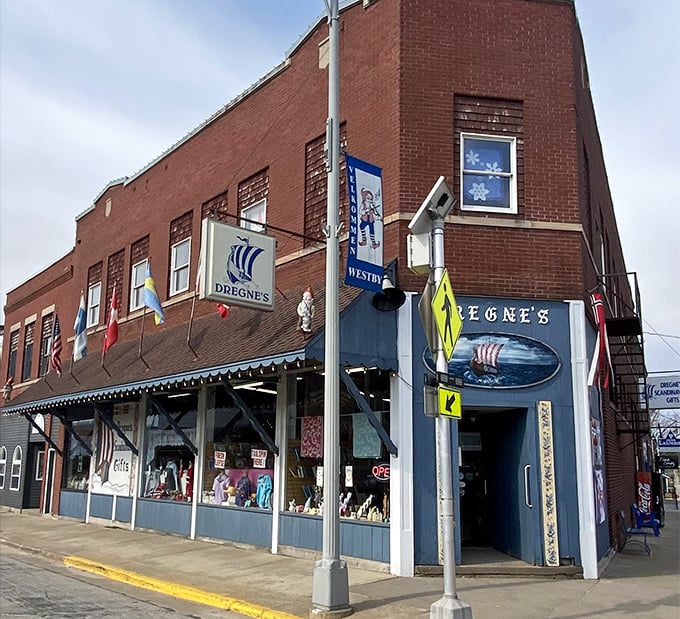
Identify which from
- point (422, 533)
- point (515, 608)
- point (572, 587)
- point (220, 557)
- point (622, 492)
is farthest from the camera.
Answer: point (622, 492)

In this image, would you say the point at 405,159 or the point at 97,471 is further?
the point at 97,471

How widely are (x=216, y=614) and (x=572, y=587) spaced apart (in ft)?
15.6

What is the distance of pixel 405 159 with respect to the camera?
1197cm

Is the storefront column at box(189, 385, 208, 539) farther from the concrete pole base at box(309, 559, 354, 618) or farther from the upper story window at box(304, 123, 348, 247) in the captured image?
the concrete pole base at box(309, 559, 354, 618)

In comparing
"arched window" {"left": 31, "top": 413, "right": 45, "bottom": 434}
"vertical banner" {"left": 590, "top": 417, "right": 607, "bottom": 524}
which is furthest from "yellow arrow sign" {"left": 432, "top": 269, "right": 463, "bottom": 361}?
"arched window" {"left": 31, "top": 413, "right": 45, "bottom": 434}

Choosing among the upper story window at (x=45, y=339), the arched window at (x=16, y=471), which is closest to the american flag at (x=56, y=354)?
the upper story window at (x=45, y=339)

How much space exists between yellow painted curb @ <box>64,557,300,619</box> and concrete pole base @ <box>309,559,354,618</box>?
1.00 feet

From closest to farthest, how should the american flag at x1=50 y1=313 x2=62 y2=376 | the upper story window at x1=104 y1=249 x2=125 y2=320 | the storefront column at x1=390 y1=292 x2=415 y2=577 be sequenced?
the storefront column at x1=390 y1=292 x2=415 y2=577, the american flag at x1=50 y1=313 x2=62 y2=376, the upper story window at x1=104 y1=249 x2=125 y2=320

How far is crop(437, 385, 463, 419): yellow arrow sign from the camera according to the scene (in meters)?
7.62

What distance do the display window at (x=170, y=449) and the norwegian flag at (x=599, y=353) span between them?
824cm

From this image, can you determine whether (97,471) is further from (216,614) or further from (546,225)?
(546,225)

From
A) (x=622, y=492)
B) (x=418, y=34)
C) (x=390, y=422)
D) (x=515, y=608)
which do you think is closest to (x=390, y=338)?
(x=390, y=422)

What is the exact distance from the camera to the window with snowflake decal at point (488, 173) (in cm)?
1217

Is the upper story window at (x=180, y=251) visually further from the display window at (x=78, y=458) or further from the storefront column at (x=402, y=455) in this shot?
the storefront column at (x=402, y=455)
